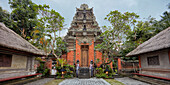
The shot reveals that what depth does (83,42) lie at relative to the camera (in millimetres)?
14055

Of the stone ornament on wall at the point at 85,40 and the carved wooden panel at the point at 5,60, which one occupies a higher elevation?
the stone ornament on wall at the point at 85,40

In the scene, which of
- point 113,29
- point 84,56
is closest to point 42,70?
point 84,56

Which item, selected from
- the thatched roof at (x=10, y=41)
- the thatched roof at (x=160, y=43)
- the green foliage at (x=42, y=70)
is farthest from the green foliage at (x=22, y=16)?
the thatched roof at (x=160, y=43)

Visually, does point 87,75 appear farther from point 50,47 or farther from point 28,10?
point 28,10

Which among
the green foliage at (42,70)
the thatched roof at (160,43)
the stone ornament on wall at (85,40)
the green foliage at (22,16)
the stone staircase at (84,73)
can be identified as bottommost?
the stone staircase at (84,73)

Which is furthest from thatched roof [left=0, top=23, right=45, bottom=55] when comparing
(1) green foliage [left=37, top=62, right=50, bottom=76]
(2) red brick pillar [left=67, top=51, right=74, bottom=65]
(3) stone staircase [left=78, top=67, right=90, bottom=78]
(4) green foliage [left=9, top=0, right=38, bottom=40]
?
(4) green foliage [left=9, top=0, right=38, bottom=40]

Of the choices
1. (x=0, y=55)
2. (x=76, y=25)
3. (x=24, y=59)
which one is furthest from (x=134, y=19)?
(x=0, y=55)

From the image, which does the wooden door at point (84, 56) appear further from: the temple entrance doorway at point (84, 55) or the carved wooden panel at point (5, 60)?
the carved wooden panel at point (5, 60)

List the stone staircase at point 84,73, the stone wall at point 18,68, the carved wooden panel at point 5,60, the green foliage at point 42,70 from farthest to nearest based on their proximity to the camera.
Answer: the green foliage at point 42,70 < the stone staircase at point 84,73 < the stone wall at point 18,68 < the carved wooden panel at point 5,60

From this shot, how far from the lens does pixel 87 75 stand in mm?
11227

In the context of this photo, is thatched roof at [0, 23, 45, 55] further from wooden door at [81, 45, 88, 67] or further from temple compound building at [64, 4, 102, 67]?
wooden door at [81, 45, 88, 67]

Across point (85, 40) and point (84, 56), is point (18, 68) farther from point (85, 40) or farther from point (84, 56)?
point (85, 40)

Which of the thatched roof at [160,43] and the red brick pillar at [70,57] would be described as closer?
the thatched roof at [160,43]

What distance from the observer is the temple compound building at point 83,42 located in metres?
13.8
